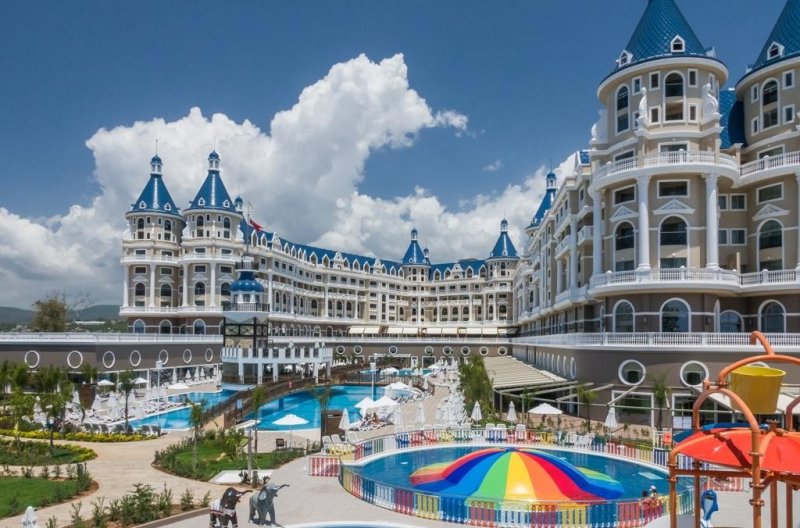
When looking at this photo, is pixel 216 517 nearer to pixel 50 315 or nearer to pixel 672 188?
pixel 672 188

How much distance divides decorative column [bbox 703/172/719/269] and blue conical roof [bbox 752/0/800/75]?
9846mm

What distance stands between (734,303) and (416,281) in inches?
3504

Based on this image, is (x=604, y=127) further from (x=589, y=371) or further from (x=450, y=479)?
(x=450, y=479)

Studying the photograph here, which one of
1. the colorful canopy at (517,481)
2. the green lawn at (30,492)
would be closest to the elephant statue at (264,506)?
the colorful canopy at (517,481)

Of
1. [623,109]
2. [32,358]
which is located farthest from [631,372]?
[32,358]

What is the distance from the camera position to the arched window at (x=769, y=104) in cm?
3819

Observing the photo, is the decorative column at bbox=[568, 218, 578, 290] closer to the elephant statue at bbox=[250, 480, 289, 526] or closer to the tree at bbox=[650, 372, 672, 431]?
the tree at bbox=[650, 372, 672, 431]

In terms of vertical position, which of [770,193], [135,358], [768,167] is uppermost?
[768,167]

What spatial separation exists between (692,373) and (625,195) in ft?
39.5

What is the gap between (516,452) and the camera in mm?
20531

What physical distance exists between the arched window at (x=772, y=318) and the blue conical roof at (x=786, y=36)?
15.5 m

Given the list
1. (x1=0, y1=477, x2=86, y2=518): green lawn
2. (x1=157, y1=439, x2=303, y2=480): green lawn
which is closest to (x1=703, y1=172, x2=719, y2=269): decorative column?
(x1=157, y1=439, x2=303, y2=480): green lawn

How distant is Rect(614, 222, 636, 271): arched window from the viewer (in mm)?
37312

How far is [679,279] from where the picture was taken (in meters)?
34.5
